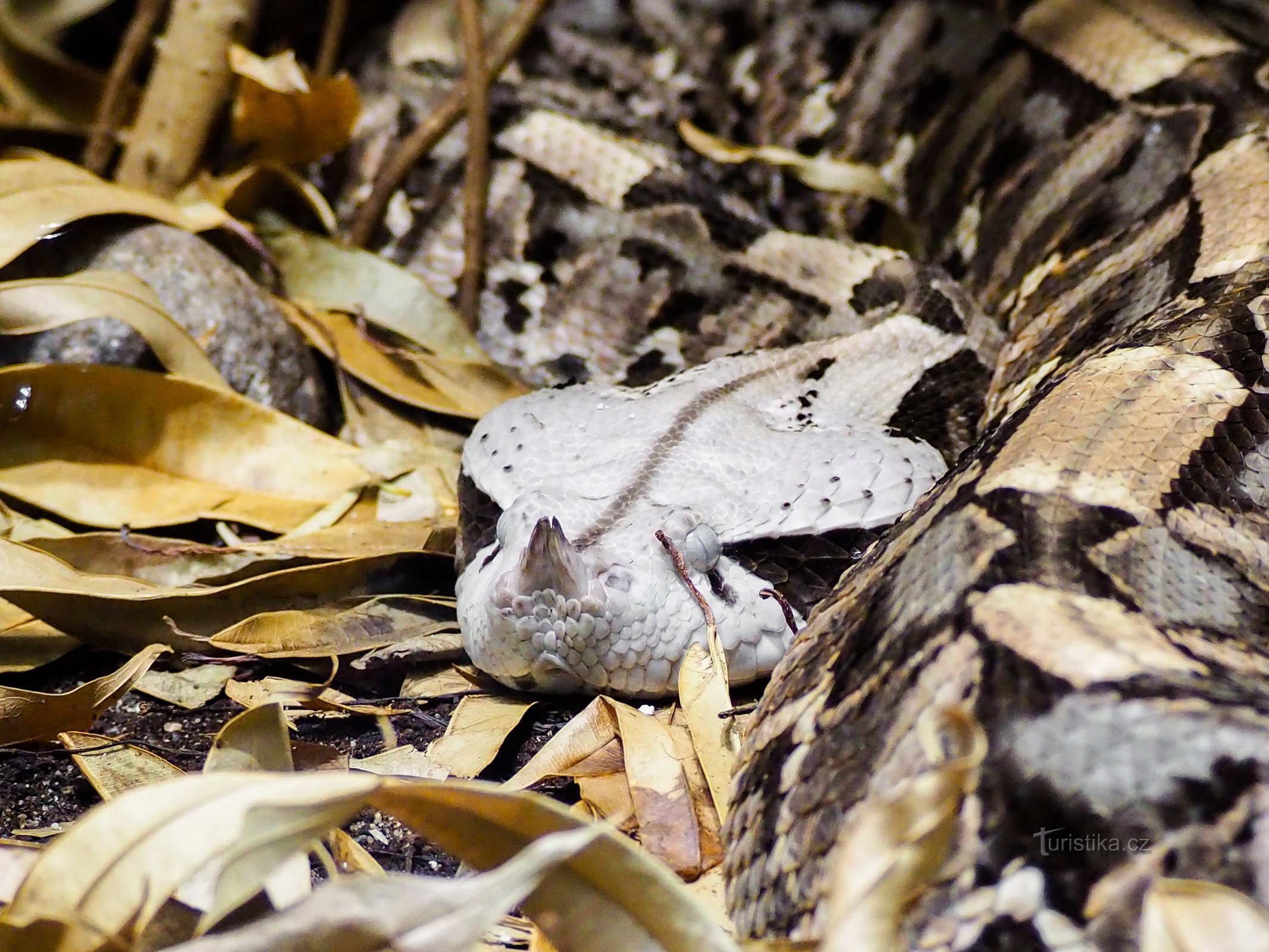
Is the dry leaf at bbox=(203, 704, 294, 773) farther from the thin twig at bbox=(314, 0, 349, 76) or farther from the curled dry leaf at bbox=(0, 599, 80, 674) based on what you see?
the thin twig at bbox=(314, 0, 349, 76)

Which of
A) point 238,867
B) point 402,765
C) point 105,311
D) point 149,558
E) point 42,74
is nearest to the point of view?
point 238,867

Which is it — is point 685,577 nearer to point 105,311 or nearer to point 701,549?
point 701,549

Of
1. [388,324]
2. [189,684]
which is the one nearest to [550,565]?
[189,684]

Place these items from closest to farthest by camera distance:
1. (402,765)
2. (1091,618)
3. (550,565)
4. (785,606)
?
(1091,618) < (550,565) < (402,765) < (785,606)

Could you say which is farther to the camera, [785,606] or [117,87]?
[117,87]

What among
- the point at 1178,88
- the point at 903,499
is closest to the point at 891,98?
the point at 1178,88

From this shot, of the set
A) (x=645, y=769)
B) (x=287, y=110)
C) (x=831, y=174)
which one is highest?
(x=831, y=174)

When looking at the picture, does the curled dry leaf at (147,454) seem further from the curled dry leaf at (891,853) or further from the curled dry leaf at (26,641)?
the curled dry leaf at (891,853)
